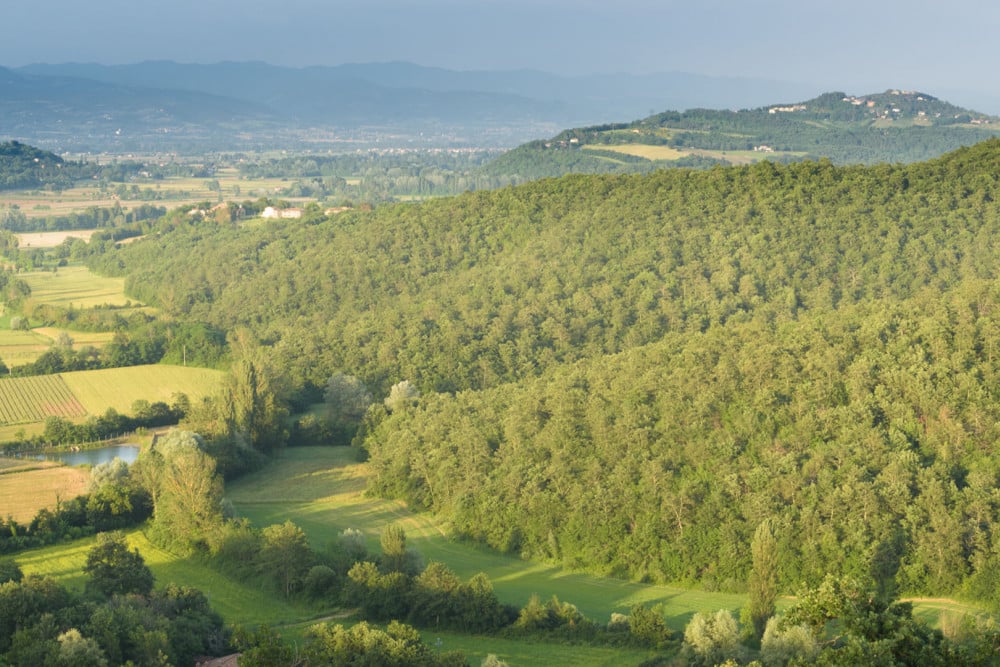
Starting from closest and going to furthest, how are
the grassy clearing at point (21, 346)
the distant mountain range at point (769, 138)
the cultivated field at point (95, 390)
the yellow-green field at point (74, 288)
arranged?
the cultivated field at point (95, 390), the grassy clearing at point (21, 346), the yellow-green field at point (74, 288), the distant mountain range at point (769, 138)

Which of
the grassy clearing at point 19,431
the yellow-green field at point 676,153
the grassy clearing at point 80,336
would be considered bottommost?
the grassy clearing at point 19,431

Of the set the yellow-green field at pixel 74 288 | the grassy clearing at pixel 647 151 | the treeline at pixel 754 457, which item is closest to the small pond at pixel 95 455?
the treeline at pixel 754 457

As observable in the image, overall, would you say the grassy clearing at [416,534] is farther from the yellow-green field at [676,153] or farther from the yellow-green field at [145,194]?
the yellow-green field at [676,153]

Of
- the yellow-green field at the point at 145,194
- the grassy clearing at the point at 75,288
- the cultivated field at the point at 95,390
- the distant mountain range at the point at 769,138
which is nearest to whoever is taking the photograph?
the cultivated field at the point at 95,390

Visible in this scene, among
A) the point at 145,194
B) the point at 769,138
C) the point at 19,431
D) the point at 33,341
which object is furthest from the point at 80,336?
the point at 769,138

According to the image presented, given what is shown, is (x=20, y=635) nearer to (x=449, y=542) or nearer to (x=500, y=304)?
(x=449, y=542)

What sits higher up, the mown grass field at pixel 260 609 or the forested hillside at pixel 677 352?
the forested hillside at pixel 677 352

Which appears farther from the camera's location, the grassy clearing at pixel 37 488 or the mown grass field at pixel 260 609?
the grassy clearing at pixel 37 488

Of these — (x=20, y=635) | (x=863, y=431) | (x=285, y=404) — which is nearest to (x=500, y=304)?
(x=285, y=404)
